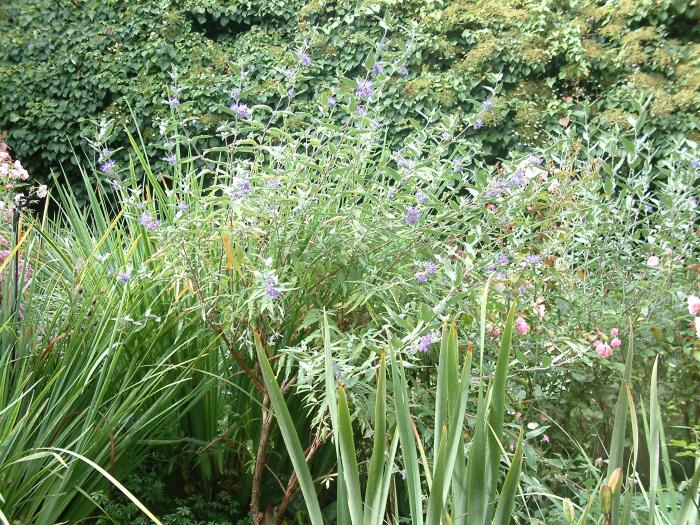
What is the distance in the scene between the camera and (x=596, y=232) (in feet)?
10.1

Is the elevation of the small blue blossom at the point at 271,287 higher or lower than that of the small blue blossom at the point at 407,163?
lower

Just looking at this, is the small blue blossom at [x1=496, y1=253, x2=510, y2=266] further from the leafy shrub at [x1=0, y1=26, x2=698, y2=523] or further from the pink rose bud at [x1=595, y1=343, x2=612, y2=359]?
the pink rose bud at [x1=595, y1=343, x2=612, y2=359]

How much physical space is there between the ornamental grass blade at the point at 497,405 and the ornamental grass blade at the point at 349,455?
241 millimetres

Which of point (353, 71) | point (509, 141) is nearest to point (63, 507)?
point (509, 141)

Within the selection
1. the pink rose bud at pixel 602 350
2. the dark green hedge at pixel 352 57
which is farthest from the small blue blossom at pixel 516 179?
the dark green hedge at pixel 352 57

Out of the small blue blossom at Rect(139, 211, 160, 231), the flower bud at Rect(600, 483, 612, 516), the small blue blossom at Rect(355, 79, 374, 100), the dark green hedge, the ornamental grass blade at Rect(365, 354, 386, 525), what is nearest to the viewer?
the flower bud at Rect(600, 483, 612, 516)

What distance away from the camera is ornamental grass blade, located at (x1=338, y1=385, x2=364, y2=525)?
1.30 meters

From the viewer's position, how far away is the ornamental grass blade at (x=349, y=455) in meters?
1.30

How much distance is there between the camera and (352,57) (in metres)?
7.53

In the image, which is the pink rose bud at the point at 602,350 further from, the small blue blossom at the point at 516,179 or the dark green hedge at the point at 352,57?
the dark green hedge at the point at 352,57

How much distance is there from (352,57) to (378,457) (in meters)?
6.55

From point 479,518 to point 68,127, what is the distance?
26.0 feet

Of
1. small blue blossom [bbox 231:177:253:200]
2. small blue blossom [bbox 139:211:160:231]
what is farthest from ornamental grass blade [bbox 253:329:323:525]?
small blue blossom [bbox 139:211:160:231]

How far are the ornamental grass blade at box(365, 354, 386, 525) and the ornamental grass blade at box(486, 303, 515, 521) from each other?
19 centimetres
